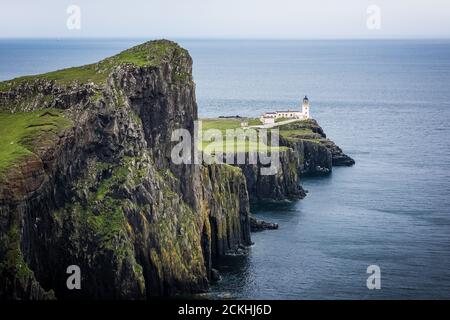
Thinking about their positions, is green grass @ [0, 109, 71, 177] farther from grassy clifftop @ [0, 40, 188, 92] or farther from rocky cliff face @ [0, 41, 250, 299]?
grassy clifftop @ [0, 40, 188, 92]

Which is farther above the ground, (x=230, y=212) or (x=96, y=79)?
(x=96, y=79)

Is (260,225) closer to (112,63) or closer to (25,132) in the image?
(112,63)

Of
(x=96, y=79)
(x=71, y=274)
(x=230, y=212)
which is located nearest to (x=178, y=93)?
(x=96, y=79)

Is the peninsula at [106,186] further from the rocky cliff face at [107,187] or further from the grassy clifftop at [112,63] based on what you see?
the grassy clifftop at [112,63]

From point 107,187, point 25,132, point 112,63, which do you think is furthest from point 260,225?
point 25,132

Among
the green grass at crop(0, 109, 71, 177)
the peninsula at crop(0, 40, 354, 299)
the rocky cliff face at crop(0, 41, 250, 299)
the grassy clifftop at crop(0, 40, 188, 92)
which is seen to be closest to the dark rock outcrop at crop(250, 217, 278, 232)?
the peninsula at crop(0, 40, 354, 299)
